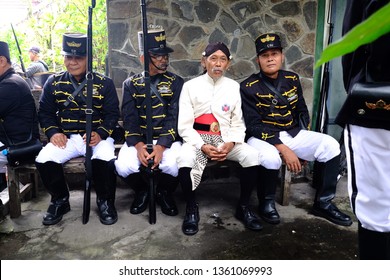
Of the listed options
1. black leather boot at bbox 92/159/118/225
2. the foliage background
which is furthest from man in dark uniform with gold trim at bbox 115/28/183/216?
the foliage background

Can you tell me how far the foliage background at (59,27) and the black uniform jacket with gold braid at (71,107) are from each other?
4.44 metres

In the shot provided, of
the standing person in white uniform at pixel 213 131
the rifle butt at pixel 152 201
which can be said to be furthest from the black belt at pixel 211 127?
the rifle butt at pixel 152 201

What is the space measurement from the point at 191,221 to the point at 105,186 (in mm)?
899

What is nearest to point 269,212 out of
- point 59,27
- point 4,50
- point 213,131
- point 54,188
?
point 213,131

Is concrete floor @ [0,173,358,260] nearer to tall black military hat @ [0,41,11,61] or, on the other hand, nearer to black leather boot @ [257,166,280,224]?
black leather boot @ [257,166,280,224]

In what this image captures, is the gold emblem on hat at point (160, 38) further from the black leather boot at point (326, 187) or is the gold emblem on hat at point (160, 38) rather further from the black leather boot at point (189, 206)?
the black leather boot at point (326, 187)

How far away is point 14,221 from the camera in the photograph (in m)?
3.38

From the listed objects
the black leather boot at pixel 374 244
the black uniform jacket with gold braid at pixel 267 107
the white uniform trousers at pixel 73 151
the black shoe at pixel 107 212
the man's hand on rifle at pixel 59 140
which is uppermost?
the black uniform jacket with gold braid at pixel 267 107

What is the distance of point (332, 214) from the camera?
131 inches

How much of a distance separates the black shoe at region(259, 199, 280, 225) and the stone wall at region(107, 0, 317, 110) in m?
1.74

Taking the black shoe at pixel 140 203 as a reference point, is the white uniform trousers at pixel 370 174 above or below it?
above

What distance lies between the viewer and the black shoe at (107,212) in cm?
330

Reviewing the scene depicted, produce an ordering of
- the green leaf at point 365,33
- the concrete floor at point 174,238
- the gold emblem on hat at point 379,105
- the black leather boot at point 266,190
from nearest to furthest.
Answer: the green leaf at point 365,33 → the gold emblem on hat at point 379,105 → the concrete floor at point 174,238 → the black leather boot at point 266,190

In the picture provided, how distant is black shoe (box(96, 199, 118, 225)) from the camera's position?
3.30 metres
